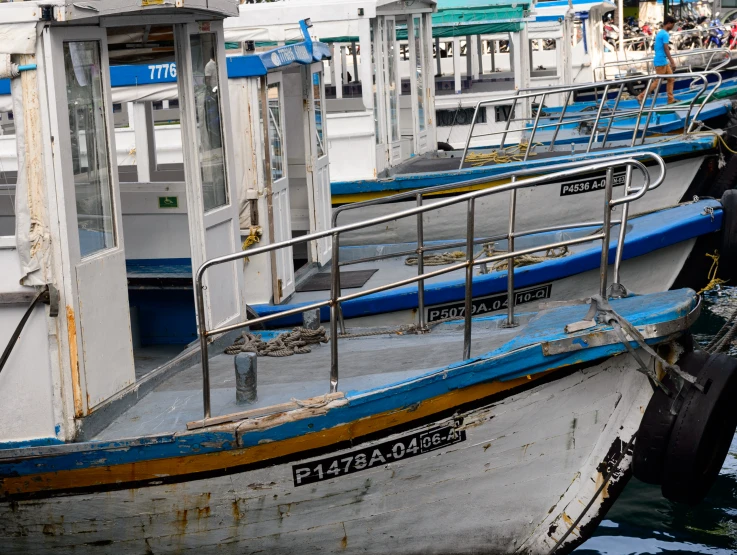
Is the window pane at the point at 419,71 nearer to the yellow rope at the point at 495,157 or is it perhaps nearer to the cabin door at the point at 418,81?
the cabin door at the point at 418,81

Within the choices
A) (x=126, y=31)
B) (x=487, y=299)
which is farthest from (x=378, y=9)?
(x=126, y=31)

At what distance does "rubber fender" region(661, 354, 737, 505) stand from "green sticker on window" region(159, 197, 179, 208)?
392 centimetres

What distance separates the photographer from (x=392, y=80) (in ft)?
36.0

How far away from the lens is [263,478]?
4680mm

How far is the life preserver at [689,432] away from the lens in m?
4.55

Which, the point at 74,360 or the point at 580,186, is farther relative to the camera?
the point at 580,186

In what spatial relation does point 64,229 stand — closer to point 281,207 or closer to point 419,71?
point 281,207

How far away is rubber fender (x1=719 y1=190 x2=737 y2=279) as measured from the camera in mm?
7648

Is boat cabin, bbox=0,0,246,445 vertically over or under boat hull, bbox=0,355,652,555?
over

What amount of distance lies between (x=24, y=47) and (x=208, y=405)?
173 cm

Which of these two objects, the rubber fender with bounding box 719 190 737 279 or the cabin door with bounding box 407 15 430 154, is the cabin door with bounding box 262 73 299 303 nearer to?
the rubber fender with bounding box 719 190 737 279

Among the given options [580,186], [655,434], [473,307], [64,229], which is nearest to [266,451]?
[64,229]

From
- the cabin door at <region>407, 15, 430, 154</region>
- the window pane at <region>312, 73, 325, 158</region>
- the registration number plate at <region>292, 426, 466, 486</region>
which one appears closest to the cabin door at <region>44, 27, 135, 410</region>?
the registration number plate at <region>292, 426, 466, 486</region>

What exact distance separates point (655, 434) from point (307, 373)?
5.73ft
